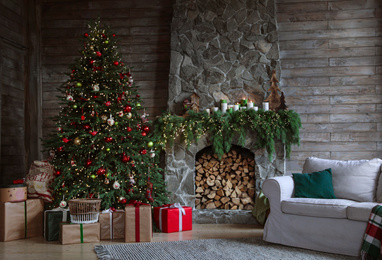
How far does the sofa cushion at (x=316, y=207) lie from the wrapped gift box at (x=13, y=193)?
106 inches

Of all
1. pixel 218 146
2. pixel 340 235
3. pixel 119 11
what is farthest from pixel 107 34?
pixel 340 235

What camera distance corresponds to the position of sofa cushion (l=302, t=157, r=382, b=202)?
148 inches

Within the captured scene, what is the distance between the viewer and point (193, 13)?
5.45 m

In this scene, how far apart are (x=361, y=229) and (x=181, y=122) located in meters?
2.58

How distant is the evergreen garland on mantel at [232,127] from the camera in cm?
497

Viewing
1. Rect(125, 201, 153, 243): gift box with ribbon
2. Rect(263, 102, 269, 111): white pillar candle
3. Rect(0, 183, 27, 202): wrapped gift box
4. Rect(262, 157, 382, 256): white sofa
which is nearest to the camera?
Rect(262, 157, 382, 256): white sofa

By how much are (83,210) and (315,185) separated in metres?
2.32

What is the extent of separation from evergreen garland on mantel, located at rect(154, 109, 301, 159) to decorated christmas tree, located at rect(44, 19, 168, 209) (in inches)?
18.6

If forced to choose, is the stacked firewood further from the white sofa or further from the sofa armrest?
the sofa armrest

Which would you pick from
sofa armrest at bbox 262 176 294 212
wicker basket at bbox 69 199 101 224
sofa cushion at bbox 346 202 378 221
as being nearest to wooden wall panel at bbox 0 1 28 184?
wicker basket at bbox 69 199 101 224


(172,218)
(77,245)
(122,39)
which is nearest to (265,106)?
(172,218)

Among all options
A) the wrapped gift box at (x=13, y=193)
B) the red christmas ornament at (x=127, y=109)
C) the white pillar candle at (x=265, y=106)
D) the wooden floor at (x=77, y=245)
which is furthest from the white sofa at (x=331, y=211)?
the wrapped gift box at (x=13, y=193)

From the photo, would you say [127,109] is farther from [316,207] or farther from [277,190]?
[316,207]

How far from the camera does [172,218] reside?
4.33 m
